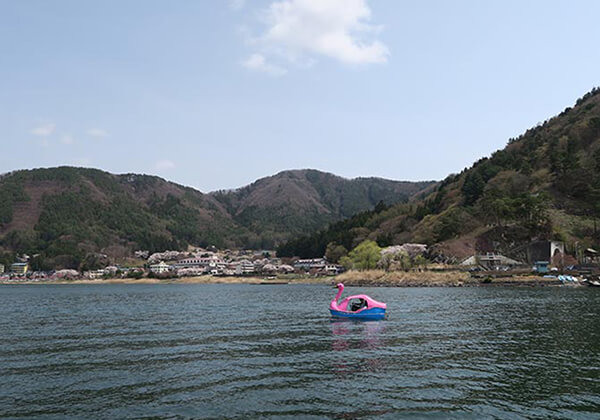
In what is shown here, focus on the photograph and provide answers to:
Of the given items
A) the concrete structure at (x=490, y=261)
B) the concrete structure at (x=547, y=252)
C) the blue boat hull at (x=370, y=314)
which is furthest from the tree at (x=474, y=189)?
the blue boat hull at (x=370, y=314)

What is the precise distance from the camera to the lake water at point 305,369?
18.9 m

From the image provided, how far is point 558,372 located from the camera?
2439 centimetres

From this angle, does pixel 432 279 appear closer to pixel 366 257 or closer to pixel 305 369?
pixel 366 257

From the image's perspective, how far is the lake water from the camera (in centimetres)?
1894

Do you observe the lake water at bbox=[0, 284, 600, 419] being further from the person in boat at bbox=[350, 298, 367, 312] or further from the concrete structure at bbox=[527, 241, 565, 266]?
the concrete structure at bbox=[527, 241, 565, 266]

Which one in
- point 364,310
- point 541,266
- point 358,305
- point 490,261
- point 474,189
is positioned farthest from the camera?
point 474,189

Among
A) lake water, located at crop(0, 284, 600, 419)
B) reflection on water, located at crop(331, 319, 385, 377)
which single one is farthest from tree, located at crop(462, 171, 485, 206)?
reflection on water, located at crop(331, 319, 385, 377)

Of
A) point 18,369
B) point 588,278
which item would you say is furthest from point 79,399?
point 588,278

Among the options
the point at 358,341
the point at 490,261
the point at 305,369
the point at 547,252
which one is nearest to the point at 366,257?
the point at 490,261

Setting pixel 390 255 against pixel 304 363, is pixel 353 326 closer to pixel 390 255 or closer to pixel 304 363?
pixel 304 363

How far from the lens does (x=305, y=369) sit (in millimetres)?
25703

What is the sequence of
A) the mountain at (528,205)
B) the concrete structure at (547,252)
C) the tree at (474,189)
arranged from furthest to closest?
the tree at (474,189) < the mountain at (528,205) < the concrete structure at (547,252)

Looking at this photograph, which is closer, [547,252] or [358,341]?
[358,341]

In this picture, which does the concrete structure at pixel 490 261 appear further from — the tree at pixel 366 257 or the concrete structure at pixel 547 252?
the tree at pixel 366 257
